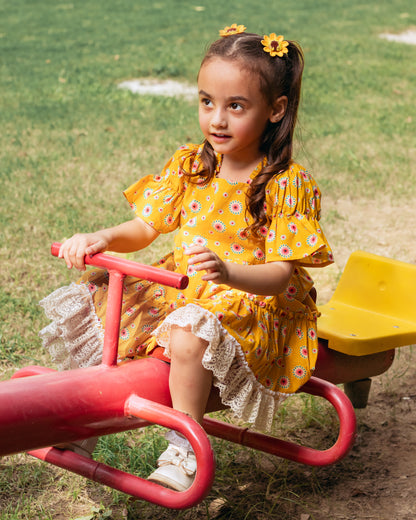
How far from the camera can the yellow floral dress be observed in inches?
72.7

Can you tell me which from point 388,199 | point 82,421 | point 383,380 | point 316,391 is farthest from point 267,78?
point 388,199

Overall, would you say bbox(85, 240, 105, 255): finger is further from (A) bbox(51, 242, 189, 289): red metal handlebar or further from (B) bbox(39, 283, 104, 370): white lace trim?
(B) bbox(39, 283, 104, 370): white lace trim

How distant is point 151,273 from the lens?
160 centimetres

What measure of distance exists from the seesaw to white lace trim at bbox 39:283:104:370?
5.5 inches

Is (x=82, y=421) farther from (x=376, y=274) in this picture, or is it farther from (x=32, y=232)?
(x=32, y=232)

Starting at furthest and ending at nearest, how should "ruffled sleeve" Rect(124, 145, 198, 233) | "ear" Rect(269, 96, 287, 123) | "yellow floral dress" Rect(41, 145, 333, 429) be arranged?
"ruffled sleeve" Rect(124, 145, 198, 233) → "ear" Rect(269, 96, 287, 123) → "yellow floral dress" Rect(41, 145, 333, 429)

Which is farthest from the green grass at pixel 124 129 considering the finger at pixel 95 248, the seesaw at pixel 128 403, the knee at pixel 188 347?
the finger at pixel 95 248

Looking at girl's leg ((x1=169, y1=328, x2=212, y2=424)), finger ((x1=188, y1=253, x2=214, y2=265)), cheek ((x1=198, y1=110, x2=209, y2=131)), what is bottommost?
girl's leg ((x1=169, y1=328, x2=212, y2=424))

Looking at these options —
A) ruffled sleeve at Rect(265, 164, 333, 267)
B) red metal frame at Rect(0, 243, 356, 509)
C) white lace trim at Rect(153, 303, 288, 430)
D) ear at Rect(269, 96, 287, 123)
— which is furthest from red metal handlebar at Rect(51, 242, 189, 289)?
ear at Rect(269, 96, 287, 123)

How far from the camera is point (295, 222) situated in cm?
190

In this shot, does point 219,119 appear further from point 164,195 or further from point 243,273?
point 243,273

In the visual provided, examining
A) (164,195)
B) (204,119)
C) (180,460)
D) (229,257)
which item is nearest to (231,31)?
(204,119)

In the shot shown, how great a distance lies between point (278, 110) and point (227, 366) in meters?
0.71

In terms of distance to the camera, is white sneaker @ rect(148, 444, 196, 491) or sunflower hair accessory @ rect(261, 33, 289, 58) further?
sunflower hair accessory @ rect(261, 33, 289, 58)
